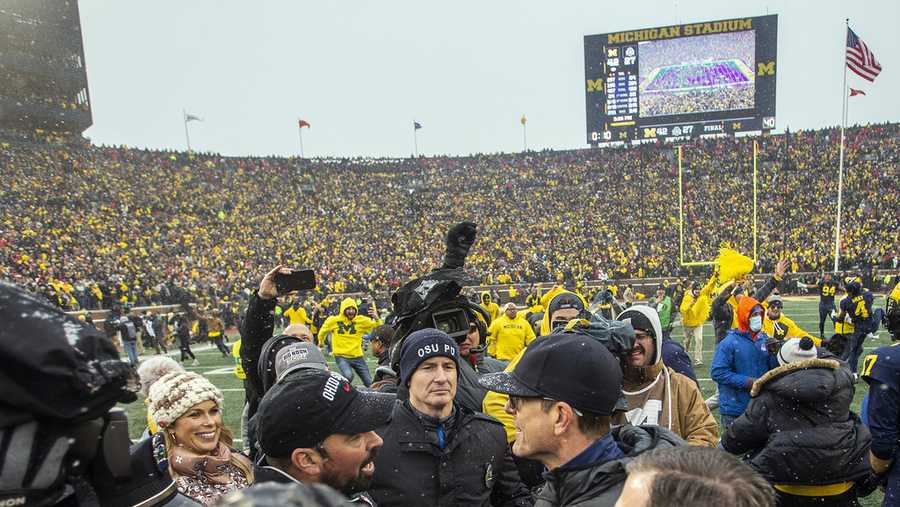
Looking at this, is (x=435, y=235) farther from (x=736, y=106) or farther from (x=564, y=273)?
(x=736, y=106)

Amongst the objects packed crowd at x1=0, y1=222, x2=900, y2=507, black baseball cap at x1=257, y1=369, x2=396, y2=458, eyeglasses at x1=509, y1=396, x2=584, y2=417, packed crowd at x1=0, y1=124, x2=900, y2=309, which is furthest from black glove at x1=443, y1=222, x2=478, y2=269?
packed crowd at x1=0, y1=124, x2=900, y2=309

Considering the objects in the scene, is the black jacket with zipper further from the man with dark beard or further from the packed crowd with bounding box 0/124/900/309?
the packed crowd with bounding box 0/124/900/309

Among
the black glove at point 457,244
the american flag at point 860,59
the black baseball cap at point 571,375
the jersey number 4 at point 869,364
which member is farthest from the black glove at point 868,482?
the american flag at point 860,59

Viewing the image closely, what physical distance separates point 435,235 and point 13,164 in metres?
25.1

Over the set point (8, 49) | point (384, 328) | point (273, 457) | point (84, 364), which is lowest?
point (384, 328)

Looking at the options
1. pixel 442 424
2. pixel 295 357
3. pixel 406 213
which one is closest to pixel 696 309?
pixel 442 424

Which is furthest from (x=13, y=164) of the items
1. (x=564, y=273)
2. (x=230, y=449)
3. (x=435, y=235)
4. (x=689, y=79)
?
(x=689, y=79)

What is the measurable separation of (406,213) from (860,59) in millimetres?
29247

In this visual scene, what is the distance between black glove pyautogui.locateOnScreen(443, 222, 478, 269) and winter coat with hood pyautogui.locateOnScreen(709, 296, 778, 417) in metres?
2.80

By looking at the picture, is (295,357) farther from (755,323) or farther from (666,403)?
(755,323)

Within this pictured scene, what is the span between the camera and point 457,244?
3.68m

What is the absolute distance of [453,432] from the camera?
263 centimetres

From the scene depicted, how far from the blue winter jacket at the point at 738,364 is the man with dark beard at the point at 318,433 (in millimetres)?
4145

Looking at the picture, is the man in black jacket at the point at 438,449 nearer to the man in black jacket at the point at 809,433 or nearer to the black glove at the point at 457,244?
the black glove at the point at 457,244
